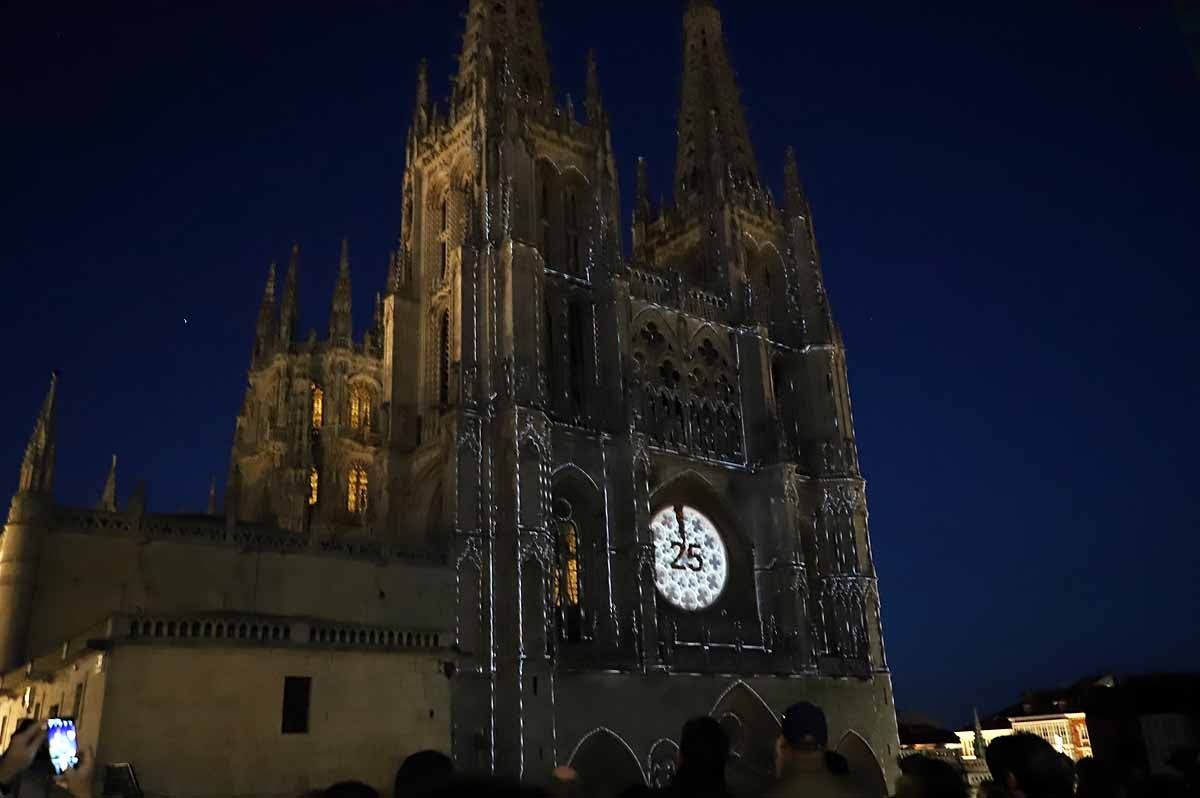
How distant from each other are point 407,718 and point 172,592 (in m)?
7.97

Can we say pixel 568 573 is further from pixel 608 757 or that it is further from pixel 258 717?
pixel 258 717

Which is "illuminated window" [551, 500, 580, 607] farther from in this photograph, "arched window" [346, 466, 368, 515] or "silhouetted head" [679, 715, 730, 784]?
"silhouetted head" [679, 715, 730, 784]

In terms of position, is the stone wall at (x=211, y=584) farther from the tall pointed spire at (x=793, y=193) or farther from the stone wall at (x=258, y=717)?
the tall pointed spire at (x=793, y=193)

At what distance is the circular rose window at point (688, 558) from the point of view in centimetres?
3938

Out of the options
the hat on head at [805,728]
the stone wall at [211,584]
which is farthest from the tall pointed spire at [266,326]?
the hat on head at [805,728]

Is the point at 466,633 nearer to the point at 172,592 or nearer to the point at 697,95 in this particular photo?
the point at 172,592

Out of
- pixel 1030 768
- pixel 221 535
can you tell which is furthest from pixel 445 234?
pixel 1030 768

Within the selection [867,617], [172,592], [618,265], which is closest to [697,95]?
[618,265]

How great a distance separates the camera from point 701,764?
551 centimetres

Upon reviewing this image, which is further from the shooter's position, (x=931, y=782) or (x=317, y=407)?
(x=317, y=407)

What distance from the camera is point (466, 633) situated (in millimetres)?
30875

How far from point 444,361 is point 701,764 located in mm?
33959

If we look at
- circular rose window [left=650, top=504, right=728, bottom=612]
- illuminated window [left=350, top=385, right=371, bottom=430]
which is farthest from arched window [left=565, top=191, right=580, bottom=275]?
illuminated window [left=350, top=385, right=371, bottom=430]

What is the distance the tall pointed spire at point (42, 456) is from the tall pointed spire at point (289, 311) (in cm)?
1914
